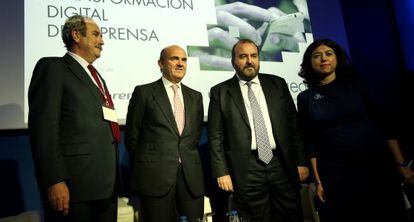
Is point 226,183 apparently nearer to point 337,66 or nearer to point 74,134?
point 74,134

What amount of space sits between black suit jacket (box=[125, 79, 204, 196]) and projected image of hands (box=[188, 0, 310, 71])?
94 cm

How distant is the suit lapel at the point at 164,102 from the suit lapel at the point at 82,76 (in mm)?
475

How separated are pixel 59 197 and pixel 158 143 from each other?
718 millimetres

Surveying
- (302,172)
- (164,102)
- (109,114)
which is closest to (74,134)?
(109,114)

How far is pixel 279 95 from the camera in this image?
6.96 feet

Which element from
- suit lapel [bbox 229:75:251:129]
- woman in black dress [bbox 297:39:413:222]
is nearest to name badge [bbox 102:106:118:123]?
suit lapel [bbox 229:75:251:129]

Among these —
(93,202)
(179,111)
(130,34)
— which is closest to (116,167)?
(93,202)

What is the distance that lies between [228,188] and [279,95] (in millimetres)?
718

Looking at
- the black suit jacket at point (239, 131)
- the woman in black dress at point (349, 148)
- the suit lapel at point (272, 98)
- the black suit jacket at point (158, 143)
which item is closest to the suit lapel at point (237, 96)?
the black suit jacket at point (239, 131)

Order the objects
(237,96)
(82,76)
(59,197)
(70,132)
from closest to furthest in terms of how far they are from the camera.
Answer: (59,197)
(70,132)
(82,76)
(237,96)

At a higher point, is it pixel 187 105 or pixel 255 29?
pixel 255 29

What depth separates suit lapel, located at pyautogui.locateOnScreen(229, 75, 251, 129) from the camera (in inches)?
79.2

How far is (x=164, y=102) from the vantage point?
2.00 metres

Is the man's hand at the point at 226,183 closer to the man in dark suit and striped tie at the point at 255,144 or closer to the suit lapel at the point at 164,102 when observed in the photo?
the man in dark suit and striped tie at the point at 255,144
